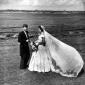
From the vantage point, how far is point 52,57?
8781 millimetres

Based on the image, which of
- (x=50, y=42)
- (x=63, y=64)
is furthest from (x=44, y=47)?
(x=63, y=64)

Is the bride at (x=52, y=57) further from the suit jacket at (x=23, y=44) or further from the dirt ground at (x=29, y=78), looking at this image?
the suit jacket at (x=23, y=44)

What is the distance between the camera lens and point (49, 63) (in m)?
8.86

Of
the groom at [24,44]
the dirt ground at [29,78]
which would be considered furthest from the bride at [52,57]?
the groom at [24,44]

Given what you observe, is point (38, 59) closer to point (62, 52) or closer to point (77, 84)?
point (62, 52)

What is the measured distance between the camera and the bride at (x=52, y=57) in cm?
865

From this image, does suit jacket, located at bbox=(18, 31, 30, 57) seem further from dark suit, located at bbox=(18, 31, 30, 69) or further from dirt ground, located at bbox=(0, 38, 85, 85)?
dirt ground, located at bbox=(0, 38, 85, 85)

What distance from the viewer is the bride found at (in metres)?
8.65

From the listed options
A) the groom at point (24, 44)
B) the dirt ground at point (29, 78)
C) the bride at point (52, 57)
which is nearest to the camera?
the dirt ground at point (29, 78)

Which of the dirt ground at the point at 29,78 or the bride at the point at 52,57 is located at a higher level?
the bride at the point at 52,57

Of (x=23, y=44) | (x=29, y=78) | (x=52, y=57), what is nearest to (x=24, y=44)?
(x=23, y=44)

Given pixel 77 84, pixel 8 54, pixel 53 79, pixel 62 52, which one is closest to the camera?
pixel 77 84

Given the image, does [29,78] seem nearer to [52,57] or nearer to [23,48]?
[52,57]

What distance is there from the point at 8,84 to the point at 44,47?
225 centimetres
